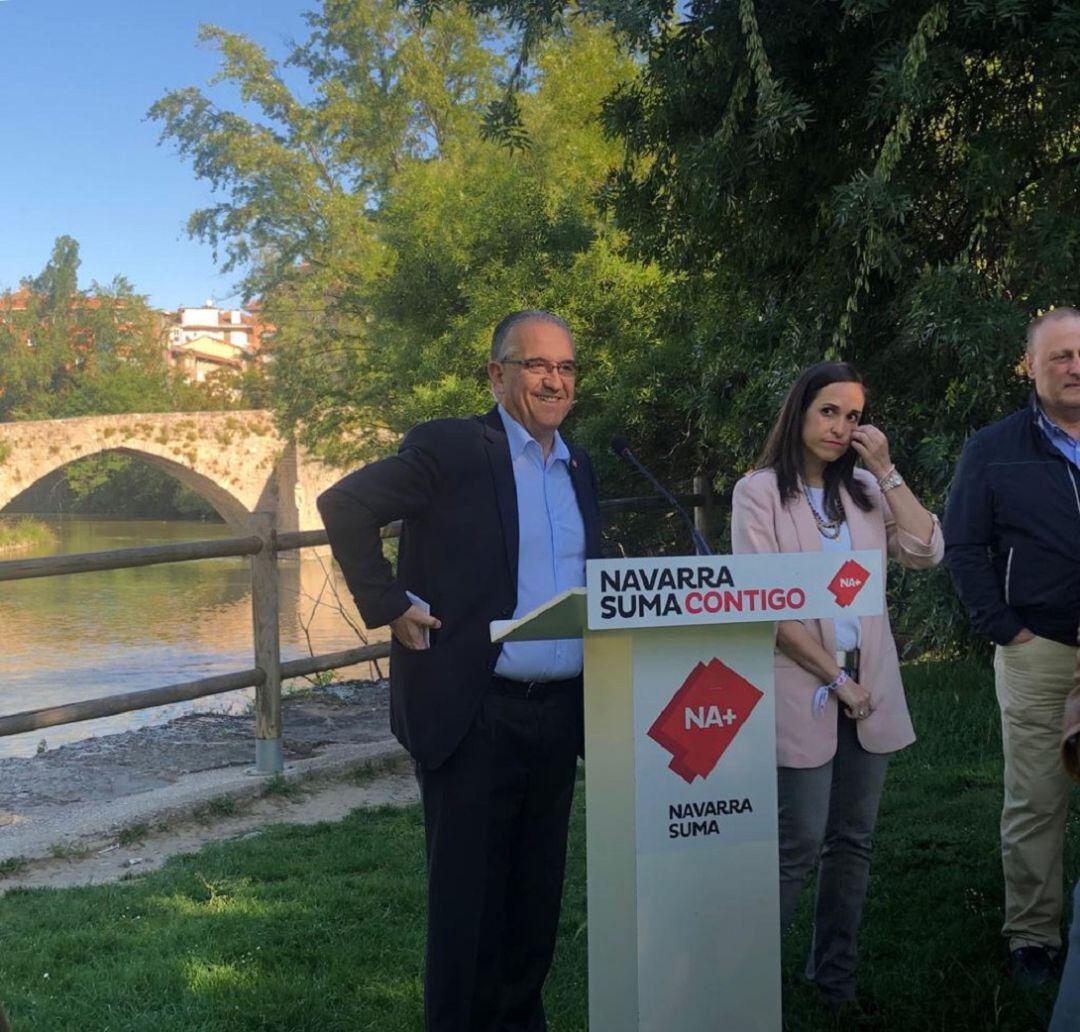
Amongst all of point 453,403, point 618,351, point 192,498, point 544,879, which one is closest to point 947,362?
point 544,879

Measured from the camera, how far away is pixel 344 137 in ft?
80.4

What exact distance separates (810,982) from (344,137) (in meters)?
23.1

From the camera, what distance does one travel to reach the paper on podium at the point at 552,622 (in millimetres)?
2129

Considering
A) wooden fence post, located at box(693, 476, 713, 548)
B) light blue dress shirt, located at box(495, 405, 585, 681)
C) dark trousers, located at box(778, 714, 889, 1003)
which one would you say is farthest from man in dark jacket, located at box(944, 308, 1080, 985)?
wooden fence post, located at box(693, 476, 713, 548)

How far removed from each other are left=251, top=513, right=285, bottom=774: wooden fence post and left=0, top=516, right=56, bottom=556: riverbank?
3130cm

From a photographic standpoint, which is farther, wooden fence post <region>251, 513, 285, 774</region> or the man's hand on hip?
wooden fence post <region>251, 513, 285, 774</region>

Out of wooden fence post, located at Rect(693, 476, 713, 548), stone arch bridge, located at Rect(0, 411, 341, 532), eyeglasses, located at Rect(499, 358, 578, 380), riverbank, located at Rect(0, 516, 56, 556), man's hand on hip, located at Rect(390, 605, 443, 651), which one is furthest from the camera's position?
riverbank, located at Rect(0, 516, 56, 556)

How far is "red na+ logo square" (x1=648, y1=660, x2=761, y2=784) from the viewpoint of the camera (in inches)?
87.7

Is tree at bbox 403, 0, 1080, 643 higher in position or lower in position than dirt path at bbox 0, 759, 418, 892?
higher

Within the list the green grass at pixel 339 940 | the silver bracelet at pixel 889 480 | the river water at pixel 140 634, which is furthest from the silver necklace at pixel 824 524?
the river water at pixel 140 634

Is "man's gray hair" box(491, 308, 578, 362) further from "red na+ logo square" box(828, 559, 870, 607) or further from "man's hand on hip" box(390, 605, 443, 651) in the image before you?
"red na+ logo square" box(828, 559, 870, 607)

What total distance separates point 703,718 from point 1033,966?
1.75m

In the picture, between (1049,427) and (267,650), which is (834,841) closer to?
(1049,427)

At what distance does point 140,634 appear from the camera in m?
18.6
